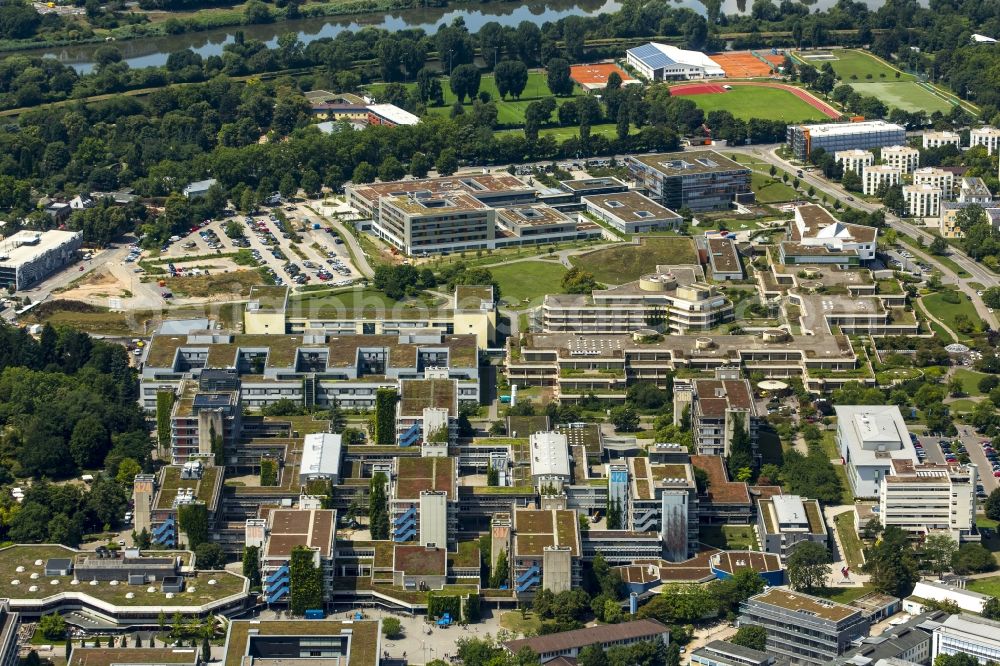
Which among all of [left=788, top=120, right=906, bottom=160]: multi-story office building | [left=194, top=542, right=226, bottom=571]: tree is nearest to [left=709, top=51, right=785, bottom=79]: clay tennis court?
[left=788, top=120, right=906, bottom=160]: multi-story office building

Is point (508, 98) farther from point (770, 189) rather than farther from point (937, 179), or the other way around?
point (937, 179)

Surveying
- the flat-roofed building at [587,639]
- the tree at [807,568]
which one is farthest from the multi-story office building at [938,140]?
the flat-roofed building at [587,639]

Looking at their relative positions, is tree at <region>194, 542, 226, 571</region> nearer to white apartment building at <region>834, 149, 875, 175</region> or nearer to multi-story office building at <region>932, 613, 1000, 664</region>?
multi-story office building at <region>932, 613, 1000, 664</region>

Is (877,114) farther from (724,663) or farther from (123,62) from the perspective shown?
(724,663)

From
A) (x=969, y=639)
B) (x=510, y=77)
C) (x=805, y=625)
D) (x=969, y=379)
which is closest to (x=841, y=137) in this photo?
(x=510, y=77)

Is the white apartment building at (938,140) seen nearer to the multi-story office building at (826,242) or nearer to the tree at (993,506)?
the multi-story office building at (826,242)

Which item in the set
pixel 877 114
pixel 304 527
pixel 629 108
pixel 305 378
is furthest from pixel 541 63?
pixel 304 527
